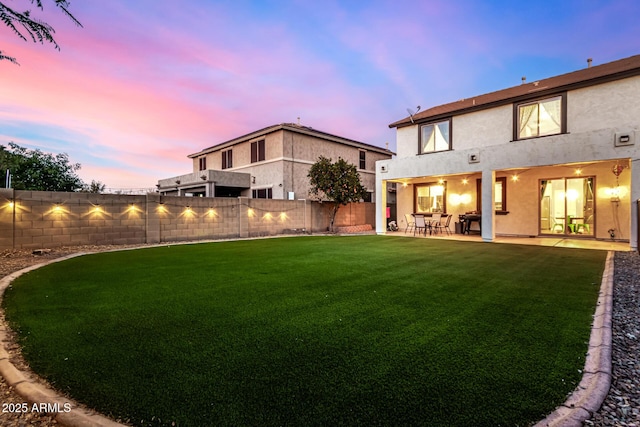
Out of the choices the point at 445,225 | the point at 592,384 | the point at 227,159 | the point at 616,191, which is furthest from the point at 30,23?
the point at 227,159

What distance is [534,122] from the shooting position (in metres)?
11.1

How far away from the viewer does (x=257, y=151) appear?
1966 centimetres

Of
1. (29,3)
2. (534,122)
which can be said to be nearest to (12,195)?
(29,3)

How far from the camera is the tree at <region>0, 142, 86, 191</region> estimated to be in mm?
16922

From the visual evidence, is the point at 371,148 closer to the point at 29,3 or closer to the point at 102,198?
the point at 102,198

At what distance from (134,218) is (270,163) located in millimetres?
9305

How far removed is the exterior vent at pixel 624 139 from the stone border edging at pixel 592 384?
8.37m

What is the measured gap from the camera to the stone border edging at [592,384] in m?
1.63

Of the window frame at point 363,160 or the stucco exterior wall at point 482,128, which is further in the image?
the window frame at point 363,160

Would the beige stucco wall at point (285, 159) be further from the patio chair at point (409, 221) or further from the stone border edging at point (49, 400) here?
the stone border edging at point (49, 400)

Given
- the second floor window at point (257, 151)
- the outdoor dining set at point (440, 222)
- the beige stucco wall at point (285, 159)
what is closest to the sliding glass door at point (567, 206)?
the outdoor dining set at point (440, 222)

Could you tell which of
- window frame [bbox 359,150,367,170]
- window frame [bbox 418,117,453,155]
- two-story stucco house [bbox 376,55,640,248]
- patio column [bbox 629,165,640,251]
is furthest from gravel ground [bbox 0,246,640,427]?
window frame [bbox 359,150,367,170]

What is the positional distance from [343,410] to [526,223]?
13649mm

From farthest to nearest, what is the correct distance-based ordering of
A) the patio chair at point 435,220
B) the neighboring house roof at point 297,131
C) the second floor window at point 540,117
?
the neighboring house roof at point 297,131
the patio chair at point 435,220
the second floor window at point 540,117
